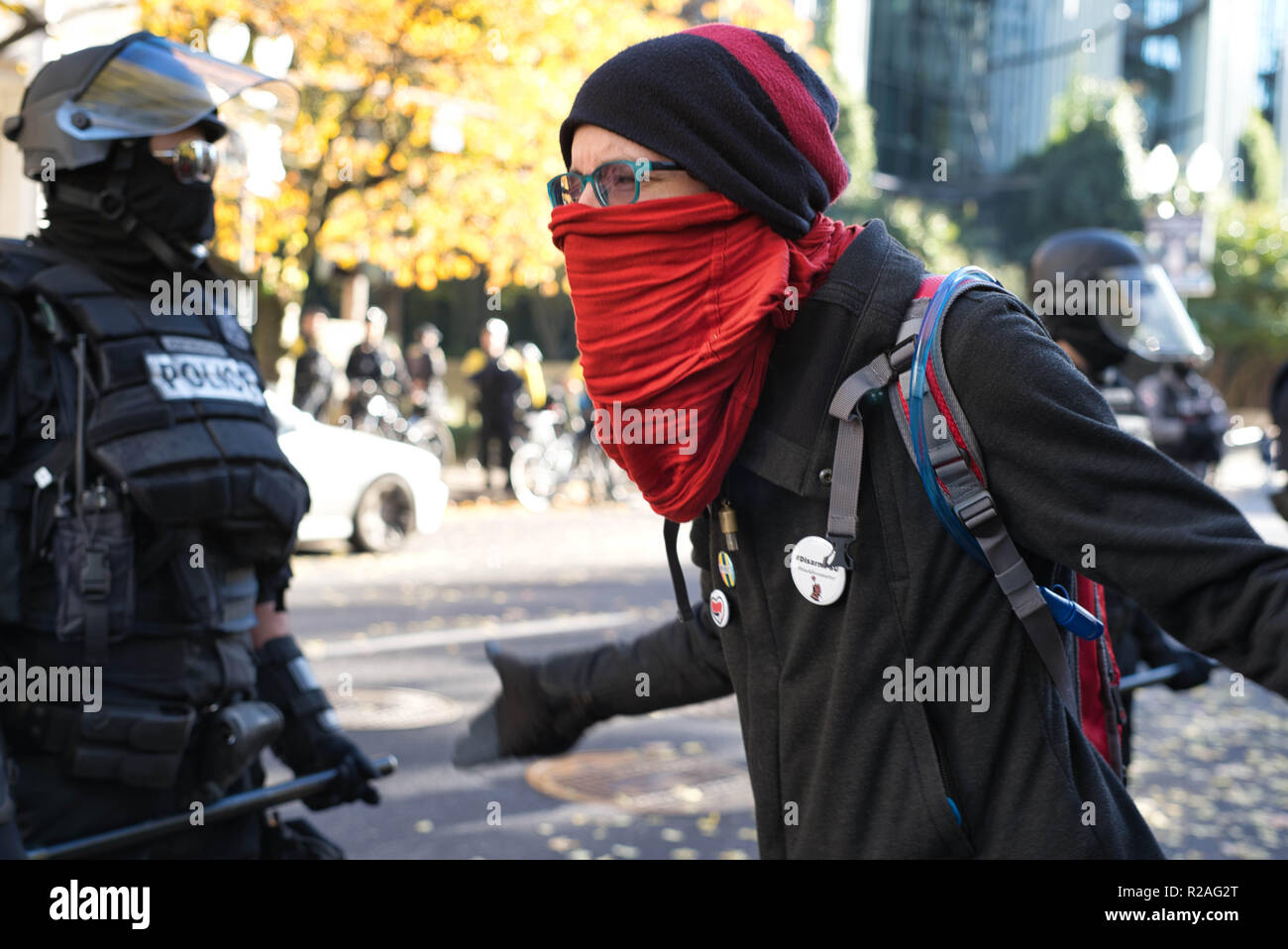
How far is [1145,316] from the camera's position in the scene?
5.08 meters

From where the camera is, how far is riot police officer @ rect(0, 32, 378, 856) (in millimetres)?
2674

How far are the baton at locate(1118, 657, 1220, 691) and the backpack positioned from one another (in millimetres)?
2149

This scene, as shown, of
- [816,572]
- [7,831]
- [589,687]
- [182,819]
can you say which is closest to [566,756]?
[182,819]

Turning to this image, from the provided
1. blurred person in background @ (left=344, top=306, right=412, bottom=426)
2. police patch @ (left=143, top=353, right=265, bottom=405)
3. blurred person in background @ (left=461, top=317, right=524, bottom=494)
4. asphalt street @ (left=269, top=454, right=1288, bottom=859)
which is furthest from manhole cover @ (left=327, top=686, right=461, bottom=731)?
blurred person in background @ (left=461, top=317, right=524, bottom=494)

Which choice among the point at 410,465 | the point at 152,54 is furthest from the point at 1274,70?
the point at 152,54

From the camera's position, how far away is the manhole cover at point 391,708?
21.2 feet

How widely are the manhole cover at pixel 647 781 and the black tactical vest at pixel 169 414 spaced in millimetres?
2949

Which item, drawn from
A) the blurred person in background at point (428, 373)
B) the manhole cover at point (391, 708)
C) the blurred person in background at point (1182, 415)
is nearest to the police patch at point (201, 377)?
the manhole cover at point (391, 708)

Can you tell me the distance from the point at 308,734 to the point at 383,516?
9.97 m

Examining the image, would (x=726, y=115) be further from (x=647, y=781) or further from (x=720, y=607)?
(x=647, y=781)

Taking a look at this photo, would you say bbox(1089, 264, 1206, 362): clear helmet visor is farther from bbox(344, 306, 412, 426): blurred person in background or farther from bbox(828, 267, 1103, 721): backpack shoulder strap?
bbox(344, 306, 412, 426): blurred person in background

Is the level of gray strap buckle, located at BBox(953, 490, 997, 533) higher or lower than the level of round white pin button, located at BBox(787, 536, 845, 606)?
higher

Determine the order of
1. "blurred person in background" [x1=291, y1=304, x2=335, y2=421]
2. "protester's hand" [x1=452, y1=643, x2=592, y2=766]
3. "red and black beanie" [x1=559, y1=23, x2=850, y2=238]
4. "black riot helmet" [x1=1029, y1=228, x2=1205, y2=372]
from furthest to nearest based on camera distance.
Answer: "blurred person in background" [x1=291, y1=304, x2=335, y2=421] → "black riot helmet" [x1=1029, y1=228, x2=1205, y2=372] → "protester's hand" [x1=452, y1=643, x2=592, y2=766] → "red and black beanie" [x1=559, y1=23, x2=850, y2=238]

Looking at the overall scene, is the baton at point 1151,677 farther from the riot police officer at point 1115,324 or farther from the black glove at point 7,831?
the black glove at point 7,831
